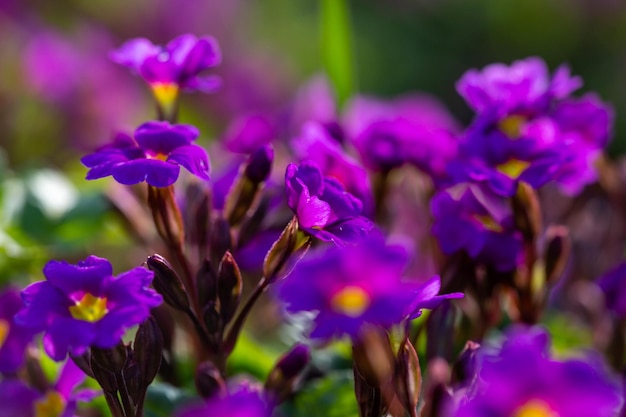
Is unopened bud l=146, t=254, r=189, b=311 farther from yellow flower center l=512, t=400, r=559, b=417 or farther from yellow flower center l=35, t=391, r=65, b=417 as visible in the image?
yellow flower center l=512, t=400, r=559, b=417

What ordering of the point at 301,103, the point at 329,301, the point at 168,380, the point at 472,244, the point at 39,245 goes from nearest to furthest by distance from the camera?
the point at 329,301 < the point at 472,244 < the point at 168,380 < the point at 39,245 < the point at 301,103

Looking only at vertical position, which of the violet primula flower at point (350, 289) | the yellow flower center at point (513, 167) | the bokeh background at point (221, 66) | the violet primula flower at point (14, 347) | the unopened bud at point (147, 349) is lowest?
the bokeh background at point (221, 66)

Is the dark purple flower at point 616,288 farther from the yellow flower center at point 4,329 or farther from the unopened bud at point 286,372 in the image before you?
the yellow flower center at point 4,329

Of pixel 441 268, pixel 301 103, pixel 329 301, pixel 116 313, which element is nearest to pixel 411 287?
pixel 329 301

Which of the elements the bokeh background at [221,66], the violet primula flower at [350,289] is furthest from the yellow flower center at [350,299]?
the bokeh background at [221,66]

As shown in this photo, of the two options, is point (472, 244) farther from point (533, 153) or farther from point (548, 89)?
point (548, 89)

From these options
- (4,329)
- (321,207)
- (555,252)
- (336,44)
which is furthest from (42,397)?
(336,44)

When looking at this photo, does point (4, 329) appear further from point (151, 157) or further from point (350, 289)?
point (350, 289)
